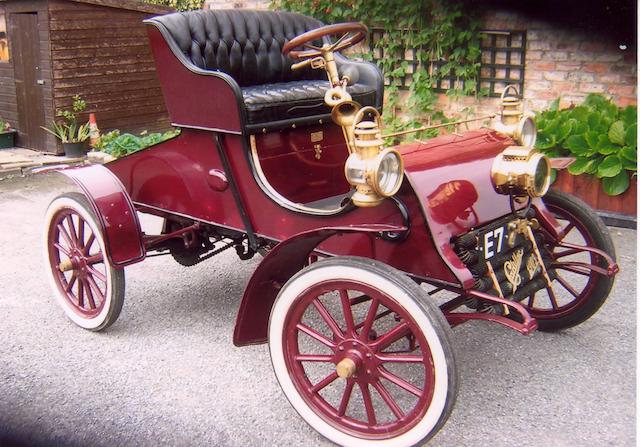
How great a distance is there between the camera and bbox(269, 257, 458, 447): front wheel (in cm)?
216

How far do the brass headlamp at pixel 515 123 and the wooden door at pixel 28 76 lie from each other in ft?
20.6

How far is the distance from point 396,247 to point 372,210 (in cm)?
17

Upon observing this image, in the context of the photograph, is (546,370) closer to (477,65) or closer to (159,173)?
(159,173)

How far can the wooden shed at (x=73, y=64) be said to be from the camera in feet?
24.7

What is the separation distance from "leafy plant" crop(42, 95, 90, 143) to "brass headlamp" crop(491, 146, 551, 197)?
20.1ft

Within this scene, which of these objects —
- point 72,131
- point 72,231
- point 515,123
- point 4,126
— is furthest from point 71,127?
point 515,123

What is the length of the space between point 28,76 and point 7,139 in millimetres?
888

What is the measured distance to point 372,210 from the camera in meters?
2.49

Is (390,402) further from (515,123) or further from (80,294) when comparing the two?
(80,294)

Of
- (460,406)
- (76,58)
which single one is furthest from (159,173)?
(76,58)

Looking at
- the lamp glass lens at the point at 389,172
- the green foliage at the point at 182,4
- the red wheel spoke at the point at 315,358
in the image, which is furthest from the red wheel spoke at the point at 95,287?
the green foliage at the point at 182,4

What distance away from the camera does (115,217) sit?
3.25 m

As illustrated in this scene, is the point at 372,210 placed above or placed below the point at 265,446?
above

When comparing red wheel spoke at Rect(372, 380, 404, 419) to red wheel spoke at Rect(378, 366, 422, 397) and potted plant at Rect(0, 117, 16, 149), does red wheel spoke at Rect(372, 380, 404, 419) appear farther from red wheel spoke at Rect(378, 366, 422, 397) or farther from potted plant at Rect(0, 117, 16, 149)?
potted plant at Rect(0, 117, 16, 149)
